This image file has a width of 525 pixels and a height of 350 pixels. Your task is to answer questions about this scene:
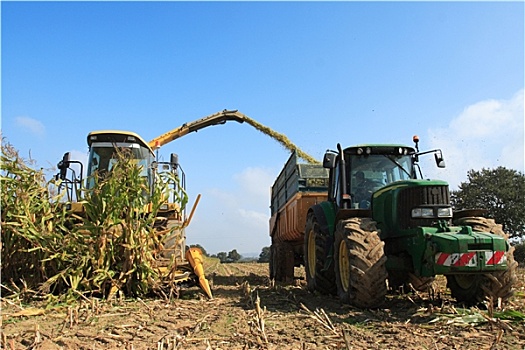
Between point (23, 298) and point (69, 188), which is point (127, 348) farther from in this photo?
point (69, 188)

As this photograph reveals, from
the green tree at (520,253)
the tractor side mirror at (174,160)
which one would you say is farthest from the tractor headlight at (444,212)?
the green tree at (520,253)

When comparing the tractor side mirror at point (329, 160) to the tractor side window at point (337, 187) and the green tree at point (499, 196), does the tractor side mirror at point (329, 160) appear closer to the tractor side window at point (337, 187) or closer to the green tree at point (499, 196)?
the tractor side window at point (337, 187)

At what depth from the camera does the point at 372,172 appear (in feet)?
23.1

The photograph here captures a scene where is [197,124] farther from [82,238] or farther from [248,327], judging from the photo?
[248,327]

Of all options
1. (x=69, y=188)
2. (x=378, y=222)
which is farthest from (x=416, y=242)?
(x=69, y=188)

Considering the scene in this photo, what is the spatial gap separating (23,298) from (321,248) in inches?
159

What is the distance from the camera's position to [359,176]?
7.02 metres

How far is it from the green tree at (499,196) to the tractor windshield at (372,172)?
21614 mm

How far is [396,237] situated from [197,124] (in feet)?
26.5

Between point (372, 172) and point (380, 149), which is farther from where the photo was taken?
point (380, 149)

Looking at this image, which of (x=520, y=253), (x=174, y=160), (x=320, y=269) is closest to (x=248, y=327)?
(x=320, y=269)

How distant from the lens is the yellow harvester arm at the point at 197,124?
12.6 metres

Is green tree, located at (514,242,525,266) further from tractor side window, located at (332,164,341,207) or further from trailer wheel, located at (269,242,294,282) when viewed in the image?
tractor side window, located at (332,164,341,207)

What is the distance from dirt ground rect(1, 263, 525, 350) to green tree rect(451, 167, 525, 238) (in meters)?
23.0
